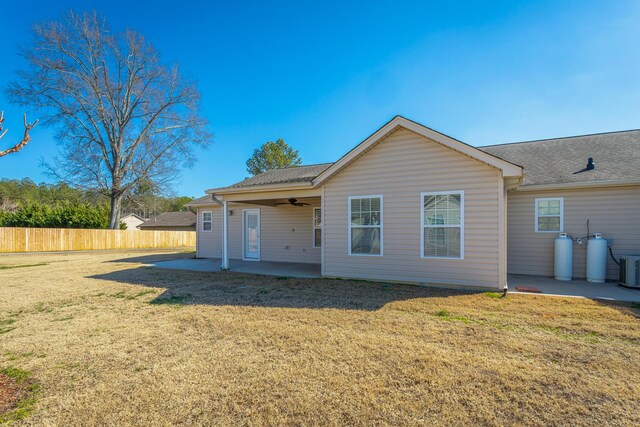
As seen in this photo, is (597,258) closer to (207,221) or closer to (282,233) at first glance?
(282,233)

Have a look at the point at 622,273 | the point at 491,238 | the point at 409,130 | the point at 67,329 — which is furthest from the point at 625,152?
the point at 67,329

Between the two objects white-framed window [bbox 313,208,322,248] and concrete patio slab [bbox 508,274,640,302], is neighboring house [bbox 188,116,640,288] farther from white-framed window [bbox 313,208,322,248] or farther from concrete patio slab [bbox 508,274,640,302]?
white-framed window [bbox 313,208,322,248]

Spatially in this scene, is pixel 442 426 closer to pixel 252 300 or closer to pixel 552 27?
pixel 252 300

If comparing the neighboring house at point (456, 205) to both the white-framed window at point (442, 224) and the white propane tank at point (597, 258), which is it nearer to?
the white-framed window at point (442, 224)

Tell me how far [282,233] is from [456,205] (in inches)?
290

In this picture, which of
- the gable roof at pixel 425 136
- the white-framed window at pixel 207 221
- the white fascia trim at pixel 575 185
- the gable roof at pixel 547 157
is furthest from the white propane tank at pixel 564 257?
the white-framed window at pixel 207 221

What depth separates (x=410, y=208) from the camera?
23.6ft

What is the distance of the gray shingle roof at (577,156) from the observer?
26.1 ft

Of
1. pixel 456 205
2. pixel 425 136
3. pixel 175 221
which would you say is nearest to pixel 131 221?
pixel 175 221

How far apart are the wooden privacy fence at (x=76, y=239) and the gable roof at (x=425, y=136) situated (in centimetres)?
2106

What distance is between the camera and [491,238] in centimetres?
643

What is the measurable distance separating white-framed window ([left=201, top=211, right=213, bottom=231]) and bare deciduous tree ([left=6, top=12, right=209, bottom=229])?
1375cm

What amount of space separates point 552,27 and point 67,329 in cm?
1339

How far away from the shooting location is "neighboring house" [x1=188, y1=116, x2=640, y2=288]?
6.59 meters
